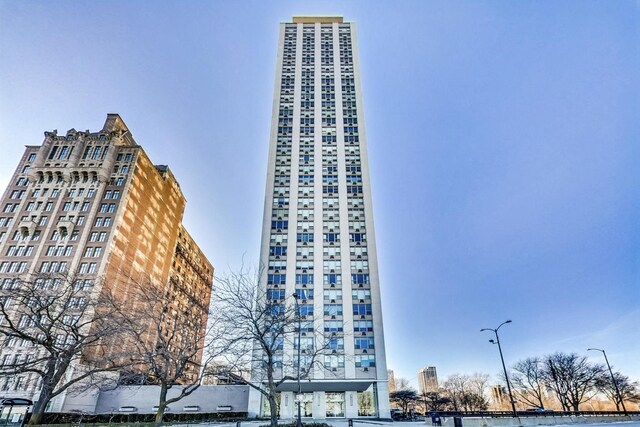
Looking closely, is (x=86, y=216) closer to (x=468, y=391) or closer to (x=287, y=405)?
(x=287, y=405)

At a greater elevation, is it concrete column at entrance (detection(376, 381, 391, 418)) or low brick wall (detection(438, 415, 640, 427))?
concrete column at entrance (detection(376, 381, 391, 418))

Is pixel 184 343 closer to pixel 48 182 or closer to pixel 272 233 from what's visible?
pixel 272 233

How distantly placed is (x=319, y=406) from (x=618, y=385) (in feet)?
174

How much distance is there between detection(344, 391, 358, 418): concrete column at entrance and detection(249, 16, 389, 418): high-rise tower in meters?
0.13

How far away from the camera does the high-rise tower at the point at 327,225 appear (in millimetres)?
48812

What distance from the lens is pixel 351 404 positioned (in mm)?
48531

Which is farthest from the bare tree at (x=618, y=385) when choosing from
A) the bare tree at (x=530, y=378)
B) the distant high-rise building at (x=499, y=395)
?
the distant high-rise building at (x=499, y=395)

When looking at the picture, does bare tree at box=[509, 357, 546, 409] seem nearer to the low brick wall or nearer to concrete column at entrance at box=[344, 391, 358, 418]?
the low brick wall

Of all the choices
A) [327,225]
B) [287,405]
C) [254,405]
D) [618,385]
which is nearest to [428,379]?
[618,385]

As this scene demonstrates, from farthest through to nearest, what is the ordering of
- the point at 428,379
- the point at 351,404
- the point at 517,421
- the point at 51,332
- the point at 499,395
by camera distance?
the point at 428,379, the point at 499,395, the point at 351,404, the point at 517,421, the point at 51,332

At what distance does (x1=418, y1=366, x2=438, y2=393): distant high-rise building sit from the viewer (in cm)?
12644

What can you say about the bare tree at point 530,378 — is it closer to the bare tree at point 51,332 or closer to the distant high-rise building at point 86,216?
the distant high-rise building at point 86,216

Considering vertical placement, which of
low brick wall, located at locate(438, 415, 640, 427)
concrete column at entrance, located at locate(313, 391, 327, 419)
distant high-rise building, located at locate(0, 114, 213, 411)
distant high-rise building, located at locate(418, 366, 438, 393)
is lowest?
low brick wall, located at locate(438, 415, 640, 427)

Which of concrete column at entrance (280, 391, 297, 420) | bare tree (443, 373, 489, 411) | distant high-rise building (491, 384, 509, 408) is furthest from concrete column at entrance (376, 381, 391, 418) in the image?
distant high-rise building (491, 384, 509, 408)
